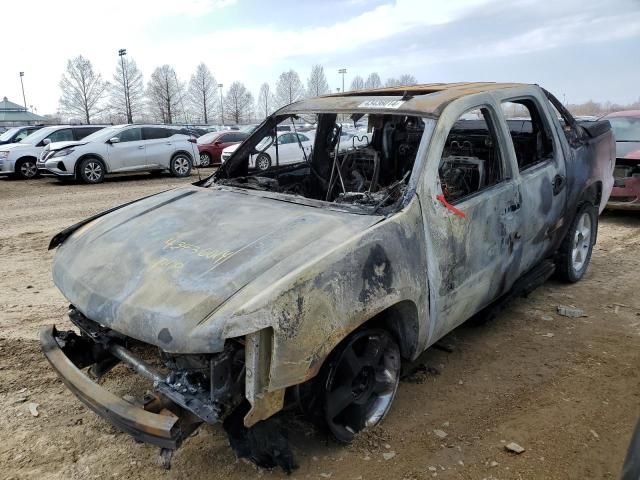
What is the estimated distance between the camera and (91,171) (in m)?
14.0

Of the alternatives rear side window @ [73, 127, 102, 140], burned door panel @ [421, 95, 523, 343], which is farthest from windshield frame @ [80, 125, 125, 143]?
burned door panel @ [421, 95, 523, 343]

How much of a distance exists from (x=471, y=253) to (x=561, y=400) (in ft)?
3.62

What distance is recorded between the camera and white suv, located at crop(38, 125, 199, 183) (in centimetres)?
1379

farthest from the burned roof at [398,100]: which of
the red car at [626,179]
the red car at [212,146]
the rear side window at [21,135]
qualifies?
the rear side window at [21,135]

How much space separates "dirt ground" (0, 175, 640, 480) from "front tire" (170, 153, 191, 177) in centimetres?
1101

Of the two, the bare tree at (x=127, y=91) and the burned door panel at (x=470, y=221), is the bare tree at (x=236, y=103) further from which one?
the burned door panel at (x=470, y=221)

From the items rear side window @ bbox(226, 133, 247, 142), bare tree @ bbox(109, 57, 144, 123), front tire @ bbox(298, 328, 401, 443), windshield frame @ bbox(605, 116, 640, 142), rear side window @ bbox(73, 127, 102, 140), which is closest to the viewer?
front tire @ bbox(298, 328, 401, 443)

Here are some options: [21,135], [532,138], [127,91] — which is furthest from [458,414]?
[127,91]

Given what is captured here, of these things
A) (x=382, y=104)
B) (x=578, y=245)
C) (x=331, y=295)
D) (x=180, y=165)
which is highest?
(x=382, y=104)

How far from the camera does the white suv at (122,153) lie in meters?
13.8

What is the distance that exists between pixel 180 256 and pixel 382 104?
68.4 inches

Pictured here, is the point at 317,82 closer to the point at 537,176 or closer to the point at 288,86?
the point at 288,86

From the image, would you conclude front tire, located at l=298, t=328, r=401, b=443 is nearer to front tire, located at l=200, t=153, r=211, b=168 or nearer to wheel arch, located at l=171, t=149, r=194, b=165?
wheel arch, located at l=171, t=149, r=194, b=165

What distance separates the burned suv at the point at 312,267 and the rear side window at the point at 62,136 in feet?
46.3
